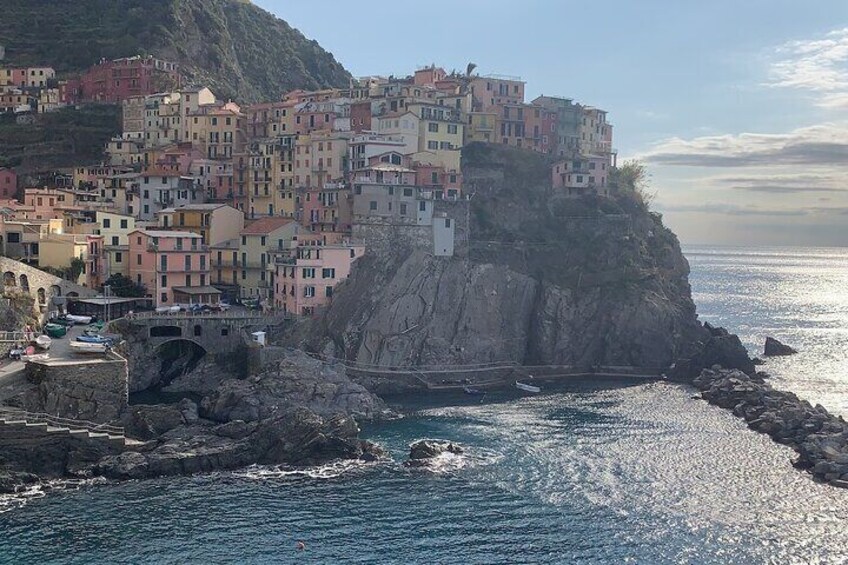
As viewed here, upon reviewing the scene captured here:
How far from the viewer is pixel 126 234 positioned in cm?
8356

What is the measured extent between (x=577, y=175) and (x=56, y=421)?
58627 millimetres

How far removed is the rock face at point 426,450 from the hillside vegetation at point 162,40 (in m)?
82.2

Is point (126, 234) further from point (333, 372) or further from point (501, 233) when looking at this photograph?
point (501, 233)

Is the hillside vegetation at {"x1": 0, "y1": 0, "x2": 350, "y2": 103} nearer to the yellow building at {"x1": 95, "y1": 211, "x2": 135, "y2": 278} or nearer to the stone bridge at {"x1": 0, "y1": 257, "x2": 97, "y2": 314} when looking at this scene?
the yellow building at {"x1": 95, "y1": 211, "x2": 135, "y2": 278}

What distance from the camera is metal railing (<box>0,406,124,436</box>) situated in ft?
173

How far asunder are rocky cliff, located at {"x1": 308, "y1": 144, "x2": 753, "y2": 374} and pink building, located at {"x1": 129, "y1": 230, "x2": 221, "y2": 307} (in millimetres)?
11279

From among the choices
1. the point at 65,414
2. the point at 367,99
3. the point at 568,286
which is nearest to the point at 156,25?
the point at 367,99

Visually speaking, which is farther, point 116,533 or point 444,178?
point 444,178

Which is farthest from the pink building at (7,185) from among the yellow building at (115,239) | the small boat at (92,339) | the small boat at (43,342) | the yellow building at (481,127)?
the yellow building at (481,127)

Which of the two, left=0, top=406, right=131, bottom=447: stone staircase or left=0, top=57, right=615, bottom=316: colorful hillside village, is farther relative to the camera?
left=0, top=57, right=615, bottom=316: colorful hillside village

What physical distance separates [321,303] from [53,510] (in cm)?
3611

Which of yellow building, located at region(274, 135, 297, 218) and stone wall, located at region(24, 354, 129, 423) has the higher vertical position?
yellow building, located at region(274, 135, 297, 218)

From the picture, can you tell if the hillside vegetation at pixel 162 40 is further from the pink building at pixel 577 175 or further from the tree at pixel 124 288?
the tree at pixel 124 288

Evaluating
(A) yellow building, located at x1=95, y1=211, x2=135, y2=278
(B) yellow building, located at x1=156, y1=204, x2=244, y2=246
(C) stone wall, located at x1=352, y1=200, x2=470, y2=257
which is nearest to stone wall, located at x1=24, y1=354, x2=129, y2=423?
(A) yellow building, located at x1=95, y1=211, x2=135, y2=278
